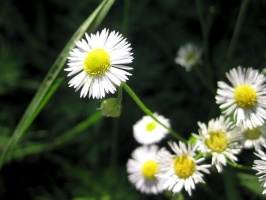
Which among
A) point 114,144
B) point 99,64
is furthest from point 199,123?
point 114,144

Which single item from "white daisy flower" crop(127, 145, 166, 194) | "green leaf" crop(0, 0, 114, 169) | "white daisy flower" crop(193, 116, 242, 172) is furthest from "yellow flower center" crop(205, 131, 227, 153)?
"green leaf" crop(0, 0, 114, 169)

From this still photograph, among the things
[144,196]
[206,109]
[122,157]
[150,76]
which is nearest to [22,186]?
[122,157]

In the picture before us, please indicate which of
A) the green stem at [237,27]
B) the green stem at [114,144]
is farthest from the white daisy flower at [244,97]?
the green stem at [114,144]

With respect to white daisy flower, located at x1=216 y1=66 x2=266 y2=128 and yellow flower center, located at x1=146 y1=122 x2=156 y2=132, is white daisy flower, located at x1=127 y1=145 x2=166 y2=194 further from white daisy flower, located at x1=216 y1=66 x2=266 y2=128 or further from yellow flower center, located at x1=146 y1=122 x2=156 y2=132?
white daisy flower, located at x1=216 y1=66 x2=266 y2=128

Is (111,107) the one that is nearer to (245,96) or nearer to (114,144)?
(245,96)

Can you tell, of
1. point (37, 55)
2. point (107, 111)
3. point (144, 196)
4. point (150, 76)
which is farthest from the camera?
point (37, 55)

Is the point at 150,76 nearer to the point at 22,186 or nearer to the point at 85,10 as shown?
the point at 85,10
